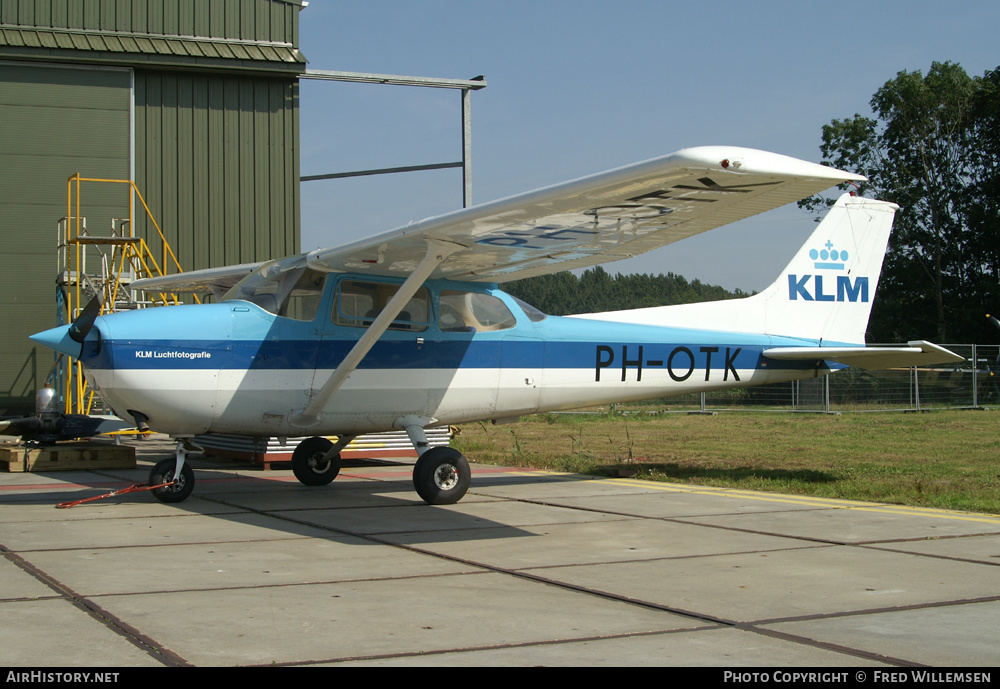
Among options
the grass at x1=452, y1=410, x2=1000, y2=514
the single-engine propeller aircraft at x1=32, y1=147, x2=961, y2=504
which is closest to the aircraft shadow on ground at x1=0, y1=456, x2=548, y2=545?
the single-engine propeller aircraft at x1=32, y1=147, x2=961, y2=504

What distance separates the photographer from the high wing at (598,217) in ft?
18.6

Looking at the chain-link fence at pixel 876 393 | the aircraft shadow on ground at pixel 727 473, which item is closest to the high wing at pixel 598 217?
the aircraft shadow on ground at pixel 727 473

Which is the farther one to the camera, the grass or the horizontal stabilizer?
the grass

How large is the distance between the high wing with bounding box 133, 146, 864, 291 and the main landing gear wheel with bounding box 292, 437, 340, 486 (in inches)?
92.1

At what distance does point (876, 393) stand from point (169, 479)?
77.2ft

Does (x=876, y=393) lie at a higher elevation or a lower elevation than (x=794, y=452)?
higher

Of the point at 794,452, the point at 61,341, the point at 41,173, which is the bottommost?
the point at 794,452

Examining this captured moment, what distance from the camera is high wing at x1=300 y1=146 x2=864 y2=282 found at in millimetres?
5680

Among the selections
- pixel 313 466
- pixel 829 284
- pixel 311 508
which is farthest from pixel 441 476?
pixel 829 284

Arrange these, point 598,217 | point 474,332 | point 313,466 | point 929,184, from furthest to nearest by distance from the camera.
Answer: point 929,184
point 313,466
point 474,332
point 598,217

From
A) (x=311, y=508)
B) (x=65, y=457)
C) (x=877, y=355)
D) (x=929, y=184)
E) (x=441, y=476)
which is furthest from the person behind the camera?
(x=929, y=184)

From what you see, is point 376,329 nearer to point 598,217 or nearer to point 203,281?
point 598,217

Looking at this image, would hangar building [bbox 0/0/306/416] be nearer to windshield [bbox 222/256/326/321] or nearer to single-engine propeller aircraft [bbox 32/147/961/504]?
single-engine propeller aircraft [bbox 32/147/961/504]

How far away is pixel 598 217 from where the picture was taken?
721 cm
